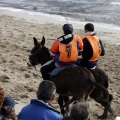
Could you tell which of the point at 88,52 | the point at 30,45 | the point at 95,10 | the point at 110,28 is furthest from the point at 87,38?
the point at 95,10

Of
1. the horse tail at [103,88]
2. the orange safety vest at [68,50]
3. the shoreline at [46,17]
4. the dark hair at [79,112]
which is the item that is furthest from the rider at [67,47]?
the shoreline at [46,17]

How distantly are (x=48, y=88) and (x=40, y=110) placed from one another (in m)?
0.37

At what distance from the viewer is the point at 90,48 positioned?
10.1m

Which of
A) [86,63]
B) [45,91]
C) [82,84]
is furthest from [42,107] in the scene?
[86,63]

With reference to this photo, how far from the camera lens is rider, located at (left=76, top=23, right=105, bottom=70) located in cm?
1011

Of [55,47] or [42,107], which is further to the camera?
[55,47]

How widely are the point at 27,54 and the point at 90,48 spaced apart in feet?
21.1

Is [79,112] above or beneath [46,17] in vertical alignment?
above

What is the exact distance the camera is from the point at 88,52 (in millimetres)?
10180

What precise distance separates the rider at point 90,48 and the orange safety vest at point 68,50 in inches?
15.7

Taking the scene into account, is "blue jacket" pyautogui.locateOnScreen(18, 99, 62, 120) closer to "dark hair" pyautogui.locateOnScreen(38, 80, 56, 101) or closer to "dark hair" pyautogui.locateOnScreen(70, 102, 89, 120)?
"dark hair" pyautogui.locateOnScreen(38, 80, 56, 101)

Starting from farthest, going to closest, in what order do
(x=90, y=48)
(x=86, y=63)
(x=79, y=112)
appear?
(x=86, y=63), (x=90, y=48), (x=79, y=112)

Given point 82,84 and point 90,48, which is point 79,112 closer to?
point 82,84

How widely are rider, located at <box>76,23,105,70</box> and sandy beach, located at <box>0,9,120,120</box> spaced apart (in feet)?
5.07
